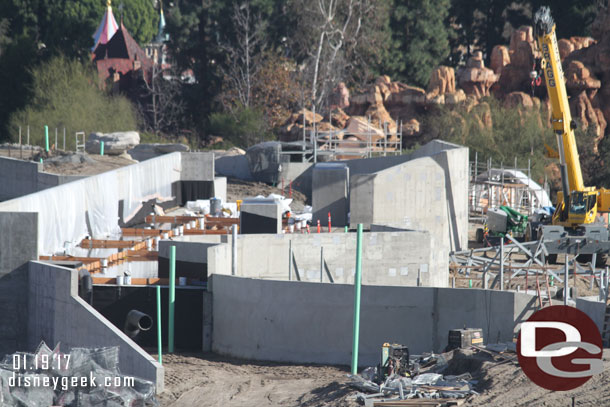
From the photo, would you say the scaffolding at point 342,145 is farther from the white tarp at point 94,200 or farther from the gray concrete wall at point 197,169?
the white tarp at point 94,200

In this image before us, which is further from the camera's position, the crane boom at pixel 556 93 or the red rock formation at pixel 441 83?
the red rock formation at pixel 441 83

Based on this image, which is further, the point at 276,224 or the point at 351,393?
the point at 276,224

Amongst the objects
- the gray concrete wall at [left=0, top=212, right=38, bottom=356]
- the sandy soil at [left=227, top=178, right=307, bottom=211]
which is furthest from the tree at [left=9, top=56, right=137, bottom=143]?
the gray concrete wall at [left=0, top=212, right=38, bottom=356]

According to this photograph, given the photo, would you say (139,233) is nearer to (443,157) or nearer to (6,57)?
(443,157)

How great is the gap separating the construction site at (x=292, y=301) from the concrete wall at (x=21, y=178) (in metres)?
5.89

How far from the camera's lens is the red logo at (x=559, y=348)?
1631 centimetres

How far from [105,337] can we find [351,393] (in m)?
5.71

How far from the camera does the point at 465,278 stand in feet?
97.8

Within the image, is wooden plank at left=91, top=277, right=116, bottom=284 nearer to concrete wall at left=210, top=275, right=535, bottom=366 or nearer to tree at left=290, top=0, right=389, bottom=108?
concrete wall at left=210, top=275, right=535, bottom=366

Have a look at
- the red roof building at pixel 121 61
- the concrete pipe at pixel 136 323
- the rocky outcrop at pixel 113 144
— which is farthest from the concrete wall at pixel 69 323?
the red roof building at pixel 121 61

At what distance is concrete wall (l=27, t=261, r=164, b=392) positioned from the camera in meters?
19.7

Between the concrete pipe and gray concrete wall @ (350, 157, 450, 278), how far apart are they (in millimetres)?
11248

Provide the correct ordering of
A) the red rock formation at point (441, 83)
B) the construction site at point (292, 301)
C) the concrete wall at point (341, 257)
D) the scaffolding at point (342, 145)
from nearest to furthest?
the construction site at point (292, 301) → the concrete wall at point (341, 257) → the scaffolding at point (342, 145) → the red rock formation at point (441, 83)

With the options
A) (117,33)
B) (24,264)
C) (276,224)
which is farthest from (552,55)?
(117,33)
